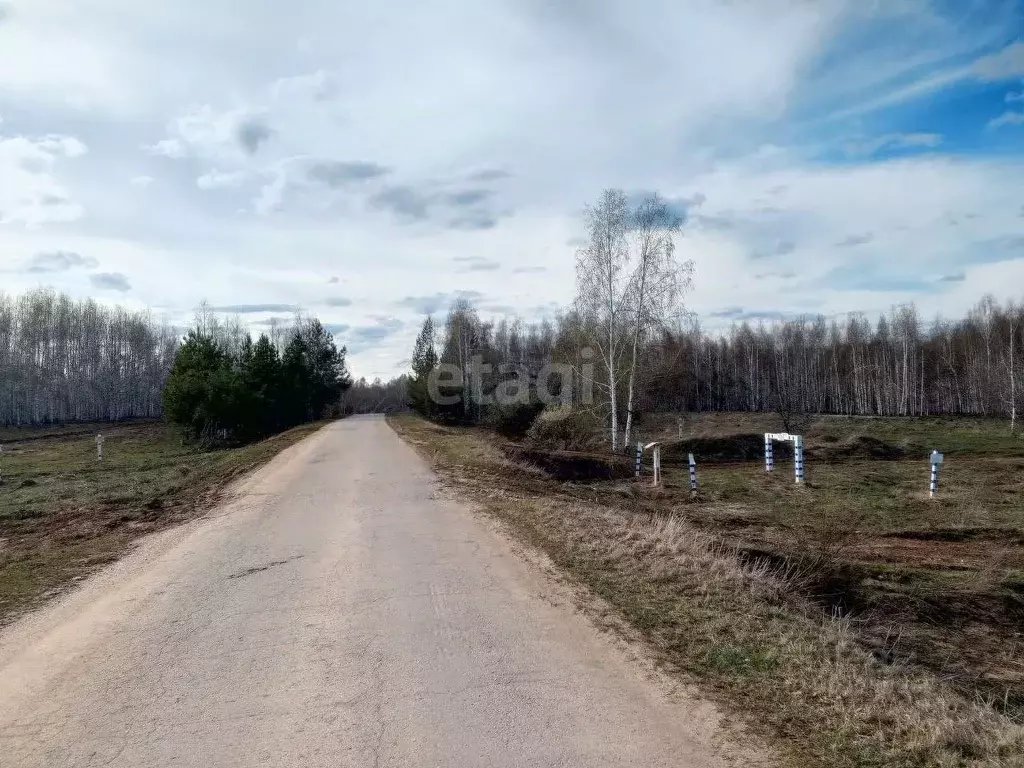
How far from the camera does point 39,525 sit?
11.9m

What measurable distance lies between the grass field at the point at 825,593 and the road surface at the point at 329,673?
70cm

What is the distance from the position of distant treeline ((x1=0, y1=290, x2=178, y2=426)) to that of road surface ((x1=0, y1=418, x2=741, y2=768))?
233 feet

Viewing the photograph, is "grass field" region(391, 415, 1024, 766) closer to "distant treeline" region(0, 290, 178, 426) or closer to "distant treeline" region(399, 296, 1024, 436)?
"distant treeline" region(399, 296, 1024, 436)

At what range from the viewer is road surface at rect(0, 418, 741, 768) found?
12.4 feet

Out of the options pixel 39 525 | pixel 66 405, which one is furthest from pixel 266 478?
pixel 66 405

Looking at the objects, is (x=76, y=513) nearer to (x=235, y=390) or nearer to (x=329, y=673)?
(x=329, y=673)

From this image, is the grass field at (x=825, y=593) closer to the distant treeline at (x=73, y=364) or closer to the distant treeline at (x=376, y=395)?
the distant treeline at (x=73, y=364)

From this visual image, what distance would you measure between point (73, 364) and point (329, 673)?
8166 centimetres

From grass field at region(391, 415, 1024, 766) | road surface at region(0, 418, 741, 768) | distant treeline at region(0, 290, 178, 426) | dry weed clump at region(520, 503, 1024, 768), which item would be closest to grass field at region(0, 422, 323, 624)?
road surface at region(0, 418, 741, 768)

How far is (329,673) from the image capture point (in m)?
4.78

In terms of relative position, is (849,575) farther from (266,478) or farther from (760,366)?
(760,366)

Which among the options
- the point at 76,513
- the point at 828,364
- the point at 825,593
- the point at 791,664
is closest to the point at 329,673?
the point at 791,664

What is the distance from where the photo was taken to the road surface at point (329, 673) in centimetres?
377

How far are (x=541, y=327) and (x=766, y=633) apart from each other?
8328 cm
